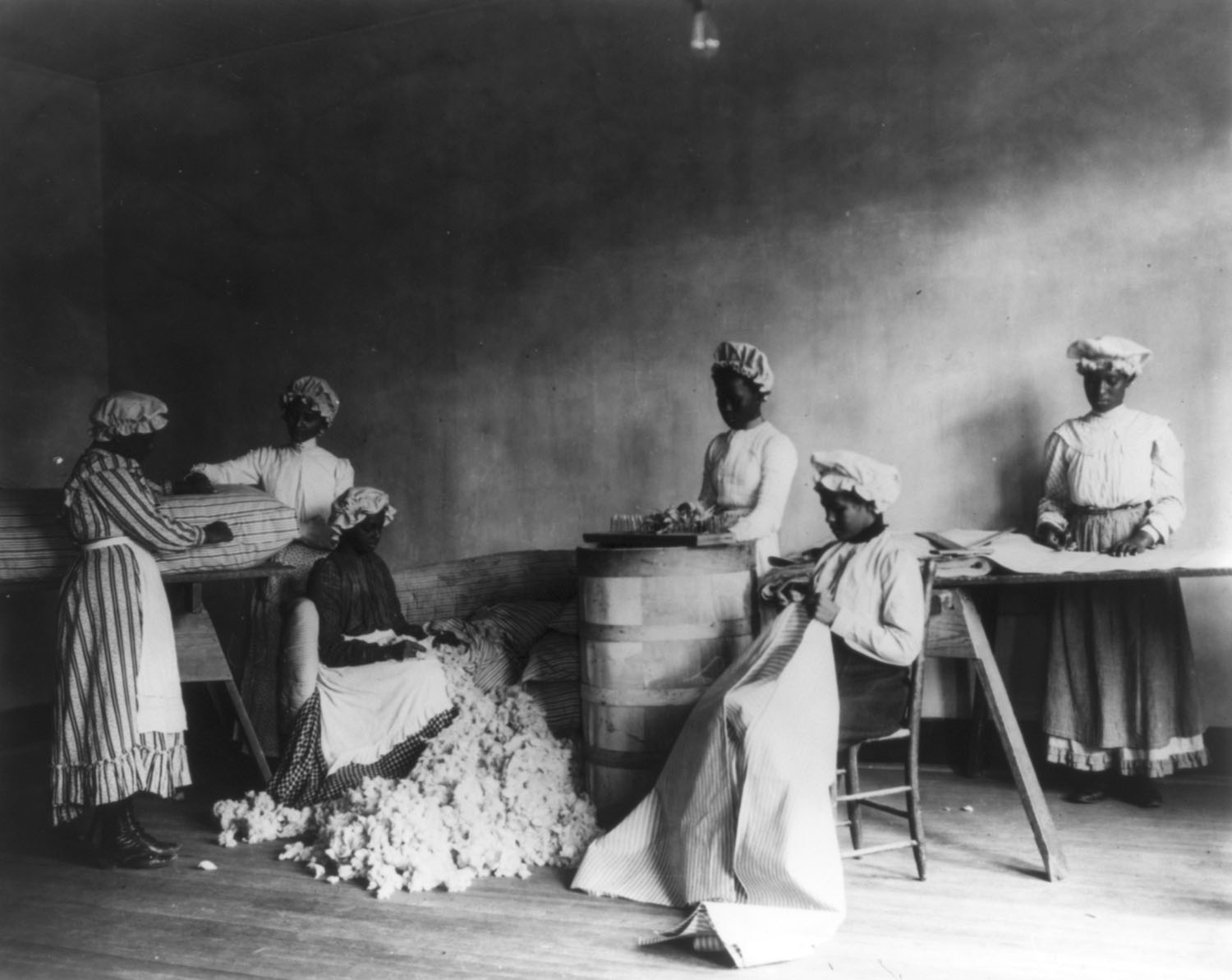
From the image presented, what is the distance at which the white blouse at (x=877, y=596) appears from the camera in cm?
360

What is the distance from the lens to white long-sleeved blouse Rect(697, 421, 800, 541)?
4.75 metres

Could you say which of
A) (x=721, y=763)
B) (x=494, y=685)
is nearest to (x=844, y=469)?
(x=721, y=763)

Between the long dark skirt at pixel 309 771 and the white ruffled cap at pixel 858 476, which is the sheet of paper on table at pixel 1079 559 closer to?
the white ruffled cap at pixel 858 476

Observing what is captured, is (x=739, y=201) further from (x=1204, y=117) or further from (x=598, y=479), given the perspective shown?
(x=1204, y=117)

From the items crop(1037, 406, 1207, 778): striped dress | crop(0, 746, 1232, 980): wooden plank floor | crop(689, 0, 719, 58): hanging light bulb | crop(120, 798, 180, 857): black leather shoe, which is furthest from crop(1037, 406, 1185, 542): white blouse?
crop(120, 798, 180, 857): black leather shoe

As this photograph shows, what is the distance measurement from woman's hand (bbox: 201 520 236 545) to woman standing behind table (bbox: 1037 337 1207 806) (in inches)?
134

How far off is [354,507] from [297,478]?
959 millimetres

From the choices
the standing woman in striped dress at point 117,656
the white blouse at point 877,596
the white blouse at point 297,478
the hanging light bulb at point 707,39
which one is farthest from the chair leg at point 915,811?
the hanging light bulb at point 707,39

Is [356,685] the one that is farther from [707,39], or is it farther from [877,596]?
[707,39]

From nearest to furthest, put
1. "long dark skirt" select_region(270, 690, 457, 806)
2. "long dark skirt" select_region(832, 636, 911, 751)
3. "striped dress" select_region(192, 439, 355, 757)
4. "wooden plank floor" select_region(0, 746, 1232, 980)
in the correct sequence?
"wooden plank floor" select_region(0, 746, 1232, 980) < "long dark skirt" select_region(832, 636, 911, 751) < "long dark skirt" select_region(270, 690, 457, 806) < "striped dress" select_region(192, 439, 355, 757)

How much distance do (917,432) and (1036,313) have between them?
770 millimetres

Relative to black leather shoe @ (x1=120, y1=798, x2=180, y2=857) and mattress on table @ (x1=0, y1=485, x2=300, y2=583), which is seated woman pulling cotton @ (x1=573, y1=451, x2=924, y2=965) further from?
mattress on table @ (x1=0, y1=485, x2=300, y2=583)

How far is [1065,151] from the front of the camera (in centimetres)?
514

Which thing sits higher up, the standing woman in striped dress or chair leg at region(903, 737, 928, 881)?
the standing woman in striped dress
